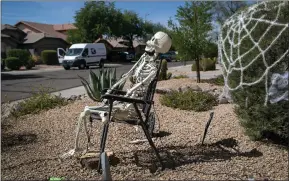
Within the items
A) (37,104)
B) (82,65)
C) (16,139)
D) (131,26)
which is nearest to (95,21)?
(131,26)

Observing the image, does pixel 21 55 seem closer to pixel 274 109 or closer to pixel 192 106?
pixel 192 106

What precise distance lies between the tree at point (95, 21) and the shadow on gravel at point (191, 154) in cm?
4192

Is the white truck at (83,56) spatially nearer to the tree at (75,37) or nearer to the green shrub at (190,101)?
the tree at (75,37)

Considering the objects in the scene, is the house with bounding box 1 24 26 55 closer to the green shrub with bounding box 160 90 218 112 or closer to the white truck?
the white truck

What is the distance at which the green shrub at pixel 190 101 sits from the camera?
24.8ft

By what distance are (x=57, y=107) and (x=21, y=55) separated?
2893 cm

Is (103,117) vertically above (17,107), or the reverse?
Answer: (103,117)

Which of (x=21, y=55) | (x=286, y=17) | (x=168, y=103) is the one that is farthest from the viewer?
(x=21, y=55)

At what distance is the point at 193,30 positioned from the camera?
13.2 m

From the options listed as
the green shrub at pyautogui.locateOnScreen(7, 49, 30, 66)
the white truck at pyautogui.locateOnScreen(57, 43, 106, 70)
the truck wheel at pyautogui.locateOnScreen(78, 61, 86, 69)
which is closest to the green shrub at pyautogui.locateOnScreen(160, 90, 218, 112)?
the white truck at pyautogui.locateOnScreen(57, 43, 106, 70)

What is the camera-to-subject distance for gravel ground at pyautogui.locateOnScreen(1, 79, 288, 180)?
3.89m

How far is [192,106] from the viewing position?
7.57m

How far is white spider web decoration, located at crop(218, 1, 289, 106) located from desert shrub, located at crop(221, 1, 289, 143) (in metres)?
0.02

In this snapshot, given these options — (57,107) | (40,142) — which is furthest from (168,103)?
(40,142)
